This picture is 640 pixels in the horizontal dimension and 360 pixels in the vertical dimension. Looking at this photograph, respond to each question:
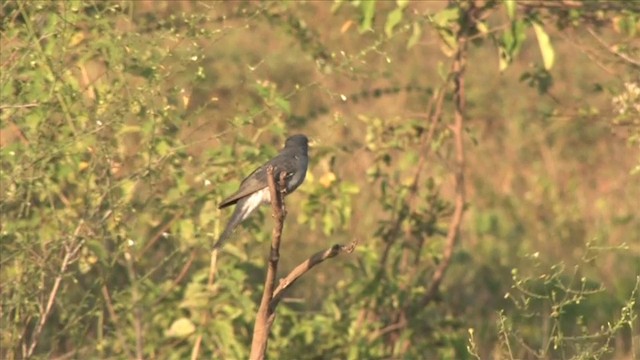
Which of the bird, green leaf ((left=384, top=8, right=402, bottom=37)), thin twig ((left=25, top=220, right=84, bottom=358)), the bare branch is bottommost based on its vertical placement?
thin twig ((left=25, top=220, right=84, bottom=358))

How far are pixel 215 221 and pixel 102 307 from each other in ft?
2.23

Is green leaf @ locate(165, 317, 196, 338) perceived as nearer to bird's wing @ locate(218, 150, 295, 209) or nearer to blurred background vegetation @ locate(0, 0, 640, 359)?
blurred background vegetation @ locate(0, 0, 640, 359)

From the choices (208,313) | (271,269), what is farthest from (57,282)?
(271,269)

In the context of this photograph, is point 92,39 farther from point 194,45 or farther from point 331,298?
point 331,298

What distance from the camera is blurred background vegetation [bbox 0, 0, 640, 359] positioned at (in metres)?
6.86

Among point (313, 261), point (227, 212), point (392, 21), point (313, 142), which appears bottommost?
point (227, 212)

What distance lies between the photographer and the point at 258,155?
7465 mm

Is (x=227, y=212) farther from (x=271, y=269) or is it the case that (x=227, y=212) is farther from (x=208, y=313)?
(x=271, y=269)

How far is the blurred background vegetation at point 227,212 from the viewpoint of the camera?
6.86 meters

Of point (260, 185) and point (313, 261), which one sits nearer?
point (313, 261)

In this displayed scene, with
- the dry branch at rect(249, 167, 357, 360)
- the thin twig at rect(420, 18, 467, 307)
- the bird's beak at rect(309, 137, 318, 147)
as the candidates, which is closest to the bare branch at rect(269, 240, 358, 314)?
the dry branch at rect(249, 167, 357, 360)

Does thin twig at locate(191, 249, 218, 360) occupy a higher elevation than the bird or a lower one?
lower

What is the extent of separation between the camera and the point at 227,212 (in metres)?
7.52

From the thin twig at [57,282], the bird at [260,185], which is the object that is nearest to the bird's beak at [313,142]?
the bird at [260,185]
